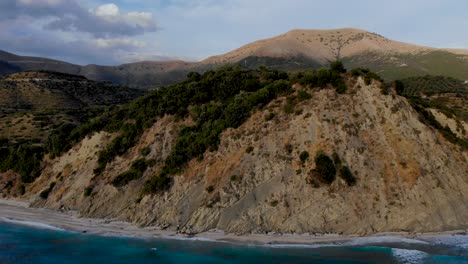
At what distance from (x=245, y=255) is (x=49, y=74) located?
358ft

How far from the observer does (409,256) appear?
28906 mm

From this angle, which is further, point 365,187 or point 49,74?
point 49,74

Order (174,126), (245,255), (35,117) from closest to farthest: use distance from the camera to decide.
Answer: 1. (245,255)
2. (174,126)
3. (35,117)

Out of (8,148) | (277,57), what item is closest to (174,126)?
(8,148)

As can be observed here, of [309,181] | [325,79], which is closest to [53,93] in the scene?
[325,79]

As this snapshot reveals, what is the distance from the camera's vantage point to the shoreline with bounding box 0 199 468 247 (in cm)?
3197

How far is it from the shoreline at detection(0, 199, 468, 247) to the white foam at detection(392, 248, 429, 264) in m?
1.69

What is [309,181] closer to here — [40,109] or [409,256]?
[409,256]

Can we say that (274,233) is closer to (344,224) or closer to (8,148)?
(344,224)

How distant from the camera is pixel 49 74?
124 m

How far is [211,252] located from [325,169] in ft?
37.0

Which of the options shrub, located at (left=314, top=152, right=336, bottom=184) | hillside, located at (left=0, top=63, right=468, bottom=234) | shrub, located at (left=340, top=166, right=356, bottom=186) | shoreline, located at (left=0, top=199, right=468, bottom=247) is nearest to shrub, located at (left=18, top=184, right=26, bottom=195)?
hillside, located at (left=0, top=63, right=468, bottom=234)

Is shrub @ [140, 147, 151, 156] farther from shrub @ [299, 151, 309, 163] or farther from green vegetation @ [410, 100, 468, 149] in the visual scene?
green vegetation @ [410, 100, 468, 149]

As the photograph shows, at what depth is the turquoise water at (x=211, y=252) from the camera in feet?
95.4
